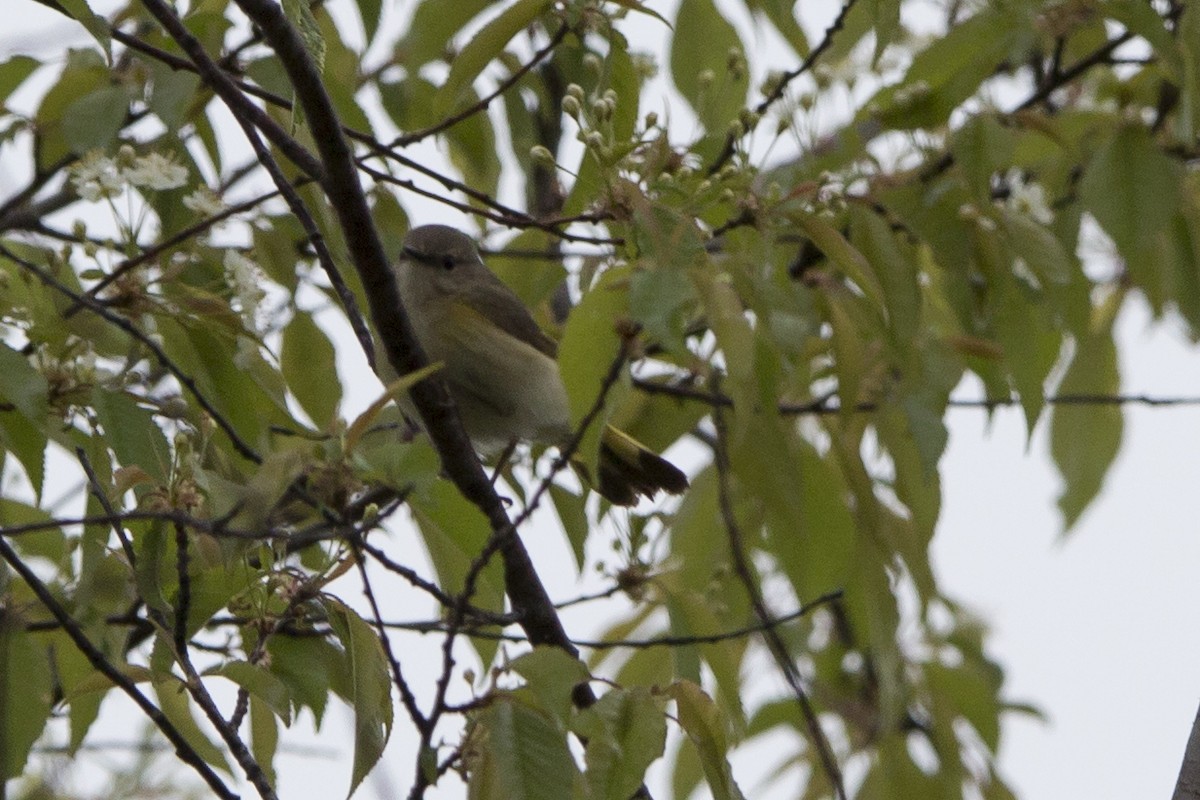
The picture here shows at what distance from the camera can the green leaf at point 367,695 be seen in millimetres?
2410

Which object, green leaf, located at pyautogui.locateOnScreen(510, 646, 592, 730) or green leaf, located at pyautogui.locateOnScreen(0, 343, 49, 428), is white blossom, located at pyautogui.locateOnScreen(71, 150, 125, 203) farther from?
green leaf, located at pyautogui.locateOnScreen(510, 646, 592, 730)

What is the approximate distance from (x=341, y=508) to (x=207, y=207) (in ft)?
3.69

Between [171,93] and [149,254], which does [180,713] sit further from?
[171,93]

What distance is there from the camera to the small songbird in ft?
14.8

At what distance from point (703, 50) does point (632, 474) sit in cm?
134

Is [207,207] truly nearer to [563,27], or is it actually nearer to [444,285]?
[563,27]

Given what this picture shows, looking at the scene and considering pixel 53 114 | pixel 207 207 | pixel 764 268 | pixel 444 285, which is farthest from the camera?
pixel 444 285

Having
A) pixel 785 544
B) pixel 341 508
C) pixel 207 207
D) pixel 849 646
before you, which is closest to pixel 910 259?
pixel 785 544

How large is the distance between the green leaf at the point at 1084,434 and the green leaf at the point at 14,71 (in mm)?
3241

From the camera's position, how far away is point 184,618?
2582 mm

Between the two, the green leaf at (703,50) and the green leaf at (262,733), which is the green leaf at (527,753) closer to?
the green leaf at (262,733)

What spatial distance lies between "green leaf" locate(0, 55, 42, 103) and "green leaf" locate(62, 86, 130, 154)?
0.47 meters

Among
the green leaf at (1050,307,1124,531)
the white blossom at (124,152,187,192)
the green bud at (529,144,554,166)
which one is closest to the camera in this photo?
the green bud at (529,144,554,166)

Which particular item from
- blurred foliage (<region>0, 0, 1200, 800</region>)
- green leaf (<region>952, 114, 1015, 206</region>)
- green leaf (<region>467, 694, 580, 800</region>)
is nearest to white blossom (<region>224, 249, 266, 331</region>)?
blurred foliage (<region>0, 0, 1200, 800</region>)
